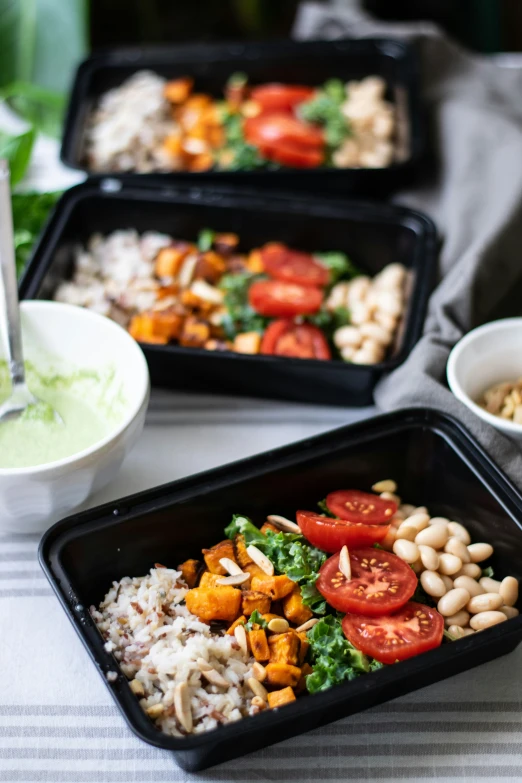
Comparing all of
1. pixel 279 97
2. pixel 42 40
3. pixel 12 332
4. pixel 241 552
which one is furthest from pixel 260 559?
pixel 42 40

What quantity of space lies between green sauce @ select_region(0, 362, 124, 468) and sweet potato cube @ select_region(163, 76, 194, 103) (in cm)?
123

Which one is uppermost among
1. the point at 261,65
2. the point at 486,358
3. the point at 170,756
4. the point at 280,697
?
the point at 261,65

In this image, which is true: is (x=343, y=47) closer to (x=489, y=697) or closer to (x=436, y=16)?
(x=436, y=16)

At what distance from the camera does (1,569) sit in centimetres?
146

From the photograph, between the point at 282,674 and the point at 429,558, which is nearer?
the point at 282,674

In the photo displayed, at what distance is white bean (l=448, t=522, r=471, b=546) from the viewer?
142 cm


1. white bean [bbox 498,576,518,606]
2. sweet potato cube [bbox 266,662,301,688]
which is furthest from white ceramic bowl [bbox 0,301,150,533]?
white bean [bbox 498,576,518,606]

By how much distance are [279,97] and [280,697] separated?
179 cm

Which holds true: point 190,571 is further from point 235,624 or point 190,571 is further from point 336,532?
point 336,532

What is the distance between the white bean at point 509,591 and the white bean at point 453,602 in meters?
0.06

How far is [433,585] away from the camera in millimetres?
1324

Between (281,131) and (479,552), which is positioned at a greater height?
(281,131)

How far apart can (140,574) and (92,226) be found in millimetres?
1006

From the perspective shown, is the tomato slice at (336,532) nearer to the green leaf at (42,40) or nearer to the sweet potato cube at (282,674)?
the sweet potato cube at (282,674)
